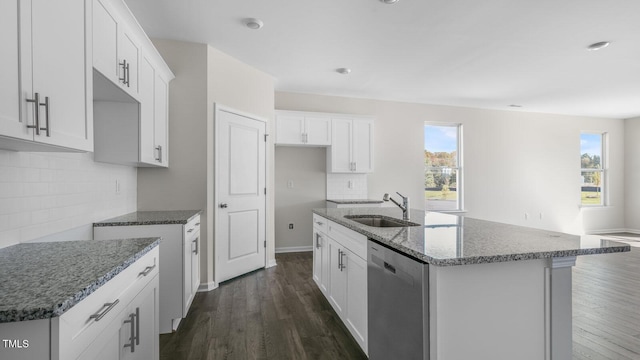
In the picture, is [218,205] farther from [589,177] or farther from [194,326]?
[589,177]

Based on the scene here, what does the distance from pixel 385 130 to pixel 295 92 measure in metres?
1.79

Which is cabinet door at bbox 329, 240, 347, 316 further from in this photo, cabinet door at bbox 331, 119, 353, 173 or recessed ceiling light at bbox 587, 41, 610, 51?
recessed ceiling light at bbox 587, 41, 610, 51

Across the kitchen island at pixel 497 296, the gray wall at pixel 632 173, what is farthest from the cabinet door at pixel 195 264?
the gray wall at pixel 632 173

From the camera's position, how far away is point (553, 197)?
6691mm

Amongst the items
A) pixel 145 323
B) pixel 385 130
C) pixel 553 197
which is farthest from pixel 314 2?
pixel 553 197

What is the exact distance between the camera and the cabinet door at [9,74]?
39.3 inches

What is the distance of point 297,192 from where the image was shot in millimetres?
5195

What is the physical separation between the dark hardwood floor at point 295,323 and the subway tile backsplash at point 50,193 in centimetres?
111

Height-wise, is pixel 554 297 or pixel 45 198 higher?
pixel 45 198

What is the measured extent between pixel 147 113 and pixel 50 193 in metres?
0.98

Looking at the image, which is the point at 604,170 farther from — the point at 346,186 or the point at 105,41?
the point at 105,41

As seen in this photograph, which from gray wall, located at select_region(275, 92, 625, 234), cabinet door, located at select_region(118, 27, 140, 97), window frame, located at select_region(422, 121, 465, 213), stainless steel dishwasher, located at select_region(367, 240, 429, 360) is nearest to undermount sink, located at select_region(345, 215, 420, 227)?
stainless steel dishwasher, located at select_region(367, 240, 429, 360)

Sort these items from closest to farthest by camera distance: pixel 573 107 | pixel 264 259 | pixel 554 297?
pixel 554 297 < pixel 264 259 < pixel 573 107

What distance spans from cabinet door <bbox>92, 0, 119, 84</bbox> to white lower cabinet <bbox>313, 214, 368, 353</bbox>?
5.88 ft
